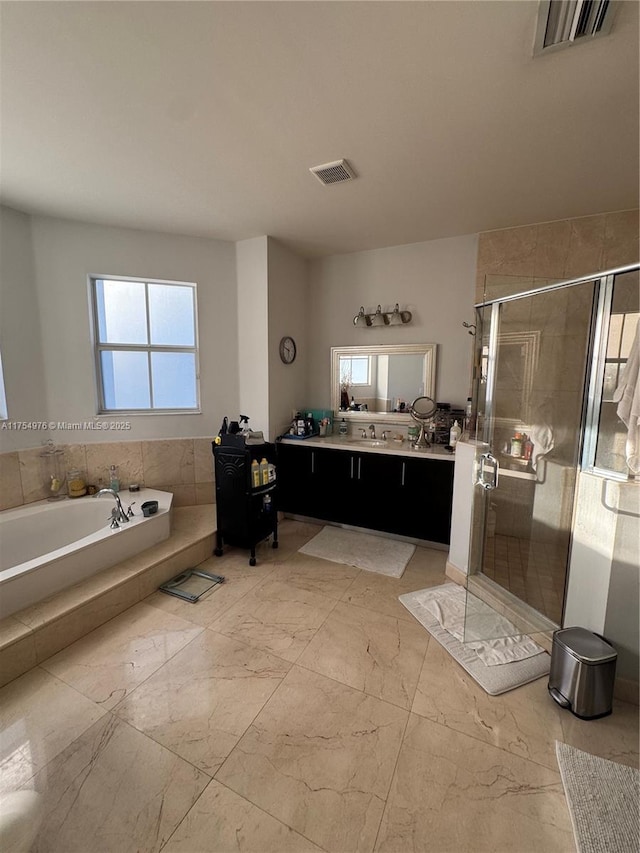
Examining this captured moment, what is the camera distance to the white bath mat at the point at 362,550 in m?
2.68

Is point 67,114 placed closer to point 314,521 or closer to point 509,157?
point 509,157

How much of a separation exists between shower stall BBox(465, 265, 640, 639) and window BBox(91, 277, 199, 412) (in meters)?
2.68

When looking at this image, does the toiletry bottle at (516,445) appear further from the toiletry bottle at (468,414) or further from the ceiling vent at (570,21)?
the ceiling vent at (570,21)

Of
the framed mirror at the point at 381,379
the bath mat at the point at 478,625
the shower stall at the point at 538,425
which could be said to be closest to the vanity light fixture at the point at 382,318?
the framed mirror at the point at 381,379

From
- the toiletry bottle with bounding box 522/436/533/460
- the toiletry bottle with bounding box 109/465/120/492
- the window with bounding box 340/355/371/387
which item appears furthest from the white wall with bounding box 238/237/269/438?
the toiletry bottle with bounding box 522/436/533/460

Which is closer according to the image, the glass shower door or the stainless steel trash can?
the stainless steel trash can

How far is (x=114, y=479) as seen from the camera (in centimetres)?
306

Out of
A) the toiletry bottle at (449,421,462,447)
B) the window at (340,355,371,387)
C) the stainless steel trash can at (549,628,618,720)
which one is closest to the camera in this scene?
the stainless steel trash can at (549,628,618,720)

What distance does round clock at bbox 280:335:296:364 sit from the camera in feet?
11.2

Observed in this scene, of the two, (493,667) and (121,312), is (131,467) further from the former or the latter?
(493,667)

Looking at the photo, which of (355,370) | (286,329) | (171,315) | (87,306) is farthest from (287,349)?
(87,306)

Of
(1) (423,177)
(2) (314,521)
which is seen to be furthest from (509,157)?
(2) (314,521)

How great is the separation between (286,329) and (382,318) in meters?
0.99

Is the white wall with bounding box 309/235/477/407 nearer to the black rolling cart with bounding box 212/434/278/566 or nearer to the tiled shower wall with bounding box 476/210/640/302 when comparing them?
the tiled shower wall with bounding box 476/210/640/302
